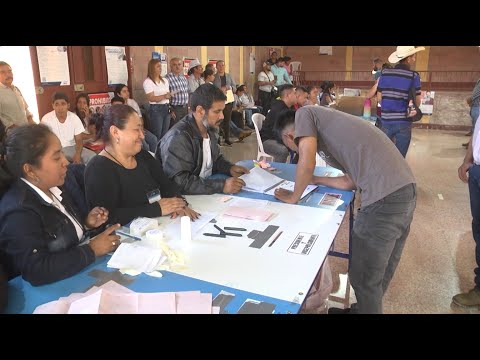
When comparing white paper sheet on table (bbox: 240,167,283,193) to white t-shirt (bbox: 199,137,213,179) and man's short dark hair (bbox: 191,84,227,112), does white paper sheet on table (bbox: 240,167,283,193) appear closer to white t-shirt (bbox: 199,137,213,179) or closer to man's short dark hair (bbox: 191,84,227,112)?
white t-shirt (bbox: 199,137,213,179)

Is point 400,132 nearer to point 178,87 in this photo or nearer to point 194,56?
point 178,87

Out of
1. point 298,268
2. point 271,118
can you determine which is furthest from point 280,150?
point 298,268

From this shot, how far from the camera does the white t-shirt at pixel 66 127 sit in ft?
13.8

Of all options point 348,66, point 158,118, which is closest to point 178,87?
point 158,118

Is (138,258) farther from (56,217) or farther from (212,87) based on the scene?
(212,87)

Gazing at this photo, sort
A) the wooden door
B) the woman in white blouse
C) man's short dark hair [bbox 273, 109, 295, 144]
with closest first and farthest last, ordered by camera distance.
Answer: man's short dark hair [bbox 273, 109, 295, 144], the wooden door, the woman in white blouse

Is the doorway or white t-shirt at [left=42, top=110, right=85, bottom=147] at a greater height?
the doorway

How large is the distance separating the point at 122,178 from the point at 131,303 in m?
0.87

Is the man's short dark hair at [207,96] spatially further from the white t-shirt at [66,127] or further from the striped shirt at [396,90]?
the white t-shirt at [66,127]

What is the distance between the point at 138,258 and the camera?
4.82 feet

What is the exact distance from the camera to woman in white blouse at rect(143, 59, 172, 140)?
5.69 meters

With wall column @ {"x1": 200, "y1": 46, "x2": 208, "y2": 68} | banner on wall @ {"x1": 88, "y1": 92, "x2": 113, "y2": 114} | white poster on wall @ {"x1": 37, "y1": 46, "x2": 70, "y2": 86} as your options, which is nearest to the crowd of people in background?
white poster on wall @ {"x1": 37, "y1": 46, "x2": 70, "y2": 86}

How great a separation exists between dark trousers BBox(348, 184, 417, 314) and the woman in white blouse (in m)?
4.51

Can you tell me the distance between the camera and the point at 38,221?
136 cm
